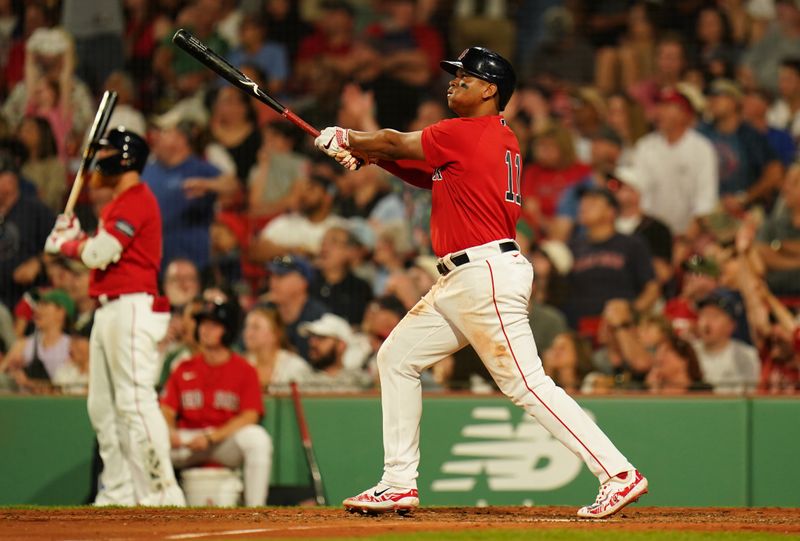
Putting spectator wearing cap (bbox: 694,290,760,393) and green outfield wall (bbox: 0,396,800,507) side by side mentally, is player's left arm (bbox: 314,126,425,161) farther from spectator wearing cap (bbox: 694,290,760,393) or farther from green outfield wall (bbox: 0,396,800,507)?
spectator wearing cap (bbox: 694,290,760,393)

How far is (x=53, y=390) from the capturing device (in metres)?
8.23

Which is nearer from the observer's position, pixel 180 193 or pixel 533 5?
pixel 180 193

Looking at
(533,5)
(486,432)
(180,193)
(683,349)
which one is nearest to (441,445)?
(486,432)

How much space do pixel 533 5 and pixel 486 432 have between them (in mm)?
4675

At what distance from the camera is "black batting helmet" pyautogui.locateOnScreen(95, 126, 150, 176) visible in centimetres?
714

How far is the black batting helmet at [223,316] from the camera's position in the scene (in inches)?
305

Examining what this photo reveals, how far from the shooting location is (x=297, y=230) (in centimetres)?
964

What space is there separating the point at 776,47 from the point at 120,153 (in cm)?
593

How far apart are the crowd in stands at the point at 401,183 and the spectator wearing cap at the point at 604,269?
0.02 m

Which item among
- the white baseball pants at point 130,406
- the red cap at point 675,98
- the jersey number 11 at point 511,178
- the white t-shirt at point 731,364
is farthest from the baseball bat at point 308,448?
the red cap at point 675,98

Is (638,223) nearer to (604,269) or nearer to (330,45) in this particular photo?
(604,269)

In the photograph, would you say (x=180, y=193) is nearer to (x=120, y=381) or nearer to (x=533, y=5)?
(x=120, y=381)

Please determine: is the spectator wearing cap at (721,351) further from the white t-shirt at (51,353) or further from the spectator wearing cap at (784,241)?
the white t-shirt at (51,353)

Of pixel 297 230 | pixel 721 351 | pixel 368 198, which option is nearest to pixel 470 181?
pixel 721 351
